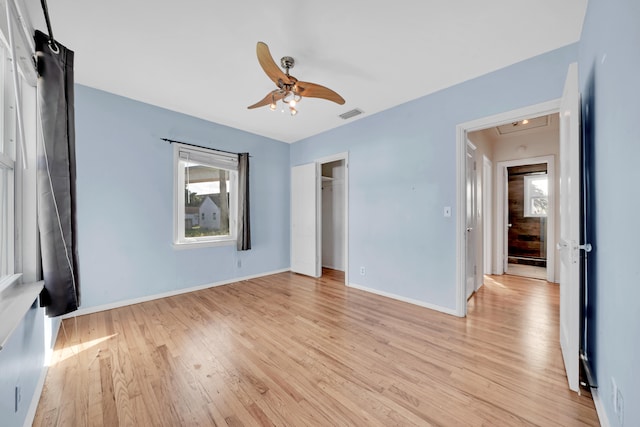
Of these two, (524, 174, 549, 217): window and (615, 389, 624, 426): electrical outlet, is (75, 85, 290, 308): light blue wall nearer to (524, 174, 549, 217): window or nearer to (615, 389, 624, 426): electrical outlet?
(615, 389, 624, 426): electrical outlet

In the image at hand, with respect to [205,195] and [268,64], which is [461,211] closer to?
[268,64]

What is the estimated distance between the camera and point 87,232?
2773 millimetres

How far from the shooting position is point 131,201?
3.08 meters

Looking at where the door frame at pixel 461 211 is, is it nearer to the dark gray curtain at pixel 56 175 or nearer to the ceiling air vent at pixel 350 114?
the ceiling air vent at pixel 350 114

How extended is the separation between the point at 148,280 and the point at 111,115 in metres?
2.06

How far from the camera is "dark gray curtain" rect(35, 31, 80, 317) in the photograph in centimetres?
149

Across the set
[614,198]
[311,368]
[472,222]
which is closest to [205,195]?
[311,368]

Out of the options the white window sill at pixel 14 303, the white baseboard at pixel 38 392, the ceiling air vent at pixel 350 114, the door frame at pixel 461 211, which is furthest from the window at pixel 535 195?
the white baseboard at pixel 38 392

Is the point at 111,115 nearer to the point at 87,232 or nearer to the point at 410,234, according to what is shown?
the point at 87,232

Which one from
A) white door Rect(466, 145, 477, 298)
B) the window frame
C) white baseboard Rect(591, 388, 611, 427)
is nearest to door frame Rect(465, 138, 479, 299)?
white door Rect(466, 145, 477, 298)

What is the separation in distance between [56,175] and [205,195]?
232 centimetres

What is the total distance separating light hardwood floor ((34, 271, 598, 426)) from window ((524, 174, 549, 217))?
355 centimetres

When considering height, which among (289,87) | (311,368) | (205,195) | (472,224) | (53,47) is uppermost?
(289,87)

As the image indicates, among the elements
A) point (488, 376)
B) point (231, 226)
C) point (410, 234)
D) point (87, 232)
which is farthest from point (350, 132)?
point (87, 232)
